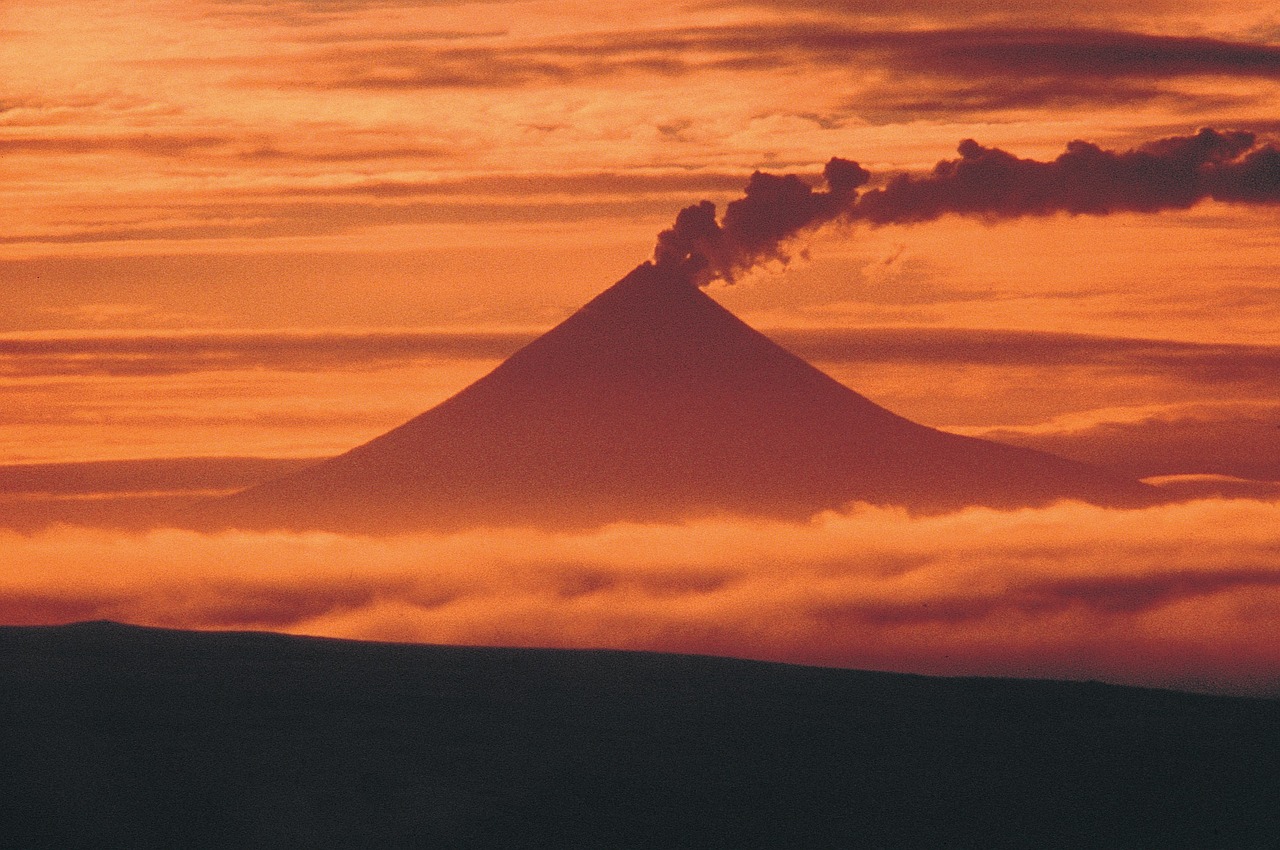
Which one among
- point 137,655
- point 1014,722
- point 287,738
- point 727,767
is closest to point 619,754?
point 727,767

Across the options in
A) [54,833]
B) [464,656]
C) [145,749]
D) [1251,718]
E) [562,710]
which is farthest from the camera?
[464,656]

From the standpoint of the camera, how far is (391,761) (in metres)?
60.8

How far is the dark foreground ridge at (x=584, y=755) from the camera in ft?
183

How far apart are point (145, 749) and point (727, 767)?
1590 centimetres

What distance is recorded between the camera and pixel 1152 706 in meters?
76.3

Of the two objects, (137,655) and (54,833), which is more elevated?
(137,655)

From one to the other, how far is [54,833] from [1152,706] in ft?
129

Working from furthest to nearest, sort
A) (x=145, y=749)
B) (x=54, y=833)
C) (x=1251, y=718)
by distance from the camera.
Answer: (x=1251, y=718) < (x=145, y=749) < (x=54, y=833)

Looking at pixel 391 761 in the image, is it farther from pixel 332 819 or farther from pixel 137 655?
pixel 137 655

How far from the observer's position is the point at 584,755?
63.3 metres

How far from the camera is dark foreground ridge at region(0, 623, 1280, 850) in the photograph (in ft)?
183

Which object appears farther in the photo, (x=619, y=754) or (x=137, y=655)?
(x=137, y=655)

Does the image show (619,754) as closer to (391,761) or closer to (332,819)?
(391,761)

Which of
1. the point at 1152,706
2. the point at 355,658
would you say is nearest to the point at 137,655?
the point at 355,658
